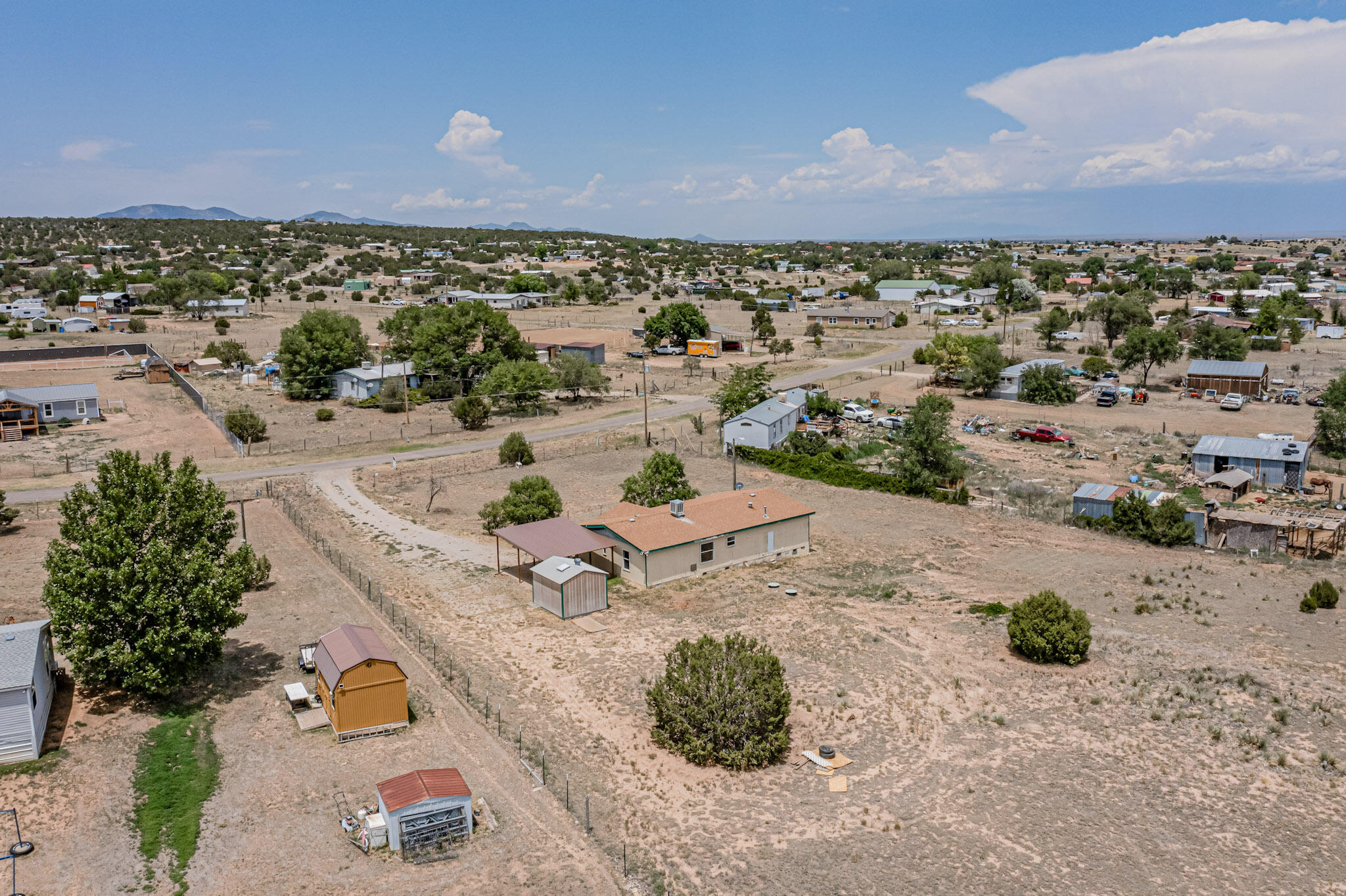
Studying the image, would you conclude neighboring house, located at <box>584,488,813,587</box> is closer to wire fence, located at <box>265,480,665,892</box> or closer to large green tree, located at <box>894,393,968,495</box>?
wire fence, located at <box>265,480,665,892</box>

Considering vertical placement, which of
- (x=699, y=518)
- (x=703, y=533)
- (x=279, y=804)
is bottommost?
(x=279, y=804)

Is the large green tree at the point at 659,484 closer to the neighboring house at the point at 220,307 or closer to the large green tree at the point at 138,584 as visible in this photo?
the large green tree at the point at 138,584

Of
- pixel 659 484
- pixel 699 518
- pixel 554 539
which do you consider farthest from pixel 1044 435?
pixel 554 539

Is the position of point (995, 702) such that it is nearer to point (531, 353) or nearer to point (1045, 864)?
point (1045, 864)

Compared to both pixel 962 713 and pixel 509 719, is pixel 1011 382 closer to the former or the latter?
pixel 962 713

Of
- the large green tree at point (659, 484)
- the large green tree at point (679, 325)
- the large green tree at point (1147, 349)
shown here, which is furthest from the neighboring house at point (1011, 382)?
the large green tree at point (659, 484)

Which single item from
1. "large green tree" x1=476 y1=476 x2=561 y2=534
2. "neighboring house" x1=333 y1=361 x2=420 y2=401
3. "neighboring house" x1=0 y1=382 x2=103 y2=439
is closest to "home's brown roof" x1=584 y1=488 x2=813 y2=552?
"large green tree" x1=476 y1=476 x2=561 y2=534
